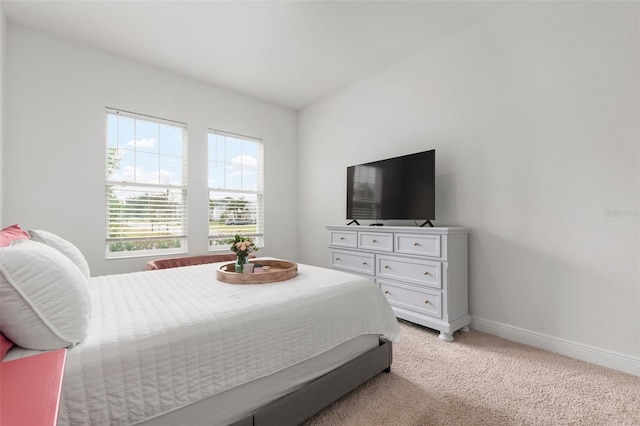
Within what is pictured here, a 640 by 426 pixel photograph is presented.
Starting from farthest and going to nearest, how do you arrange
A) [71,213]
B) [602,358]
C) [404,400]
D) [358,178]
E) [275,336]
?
[358,178] < [71,213] < [602,358] < [404,400] < [275,336]

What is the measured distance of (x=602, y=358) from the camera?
203cm

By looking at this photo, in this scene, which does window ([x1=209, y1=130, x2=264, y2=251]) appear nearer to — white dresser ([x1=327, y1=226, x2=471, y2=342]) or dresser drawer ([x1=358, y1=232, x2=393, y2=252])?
dresser drawer ([x1=358, y1=232, x2=393, y2=252])

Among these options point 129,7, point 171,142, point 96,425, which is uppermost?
point 129,7

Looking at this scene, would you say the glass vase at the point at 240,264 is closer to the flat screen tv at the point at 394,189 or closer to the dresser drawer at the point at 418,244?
the dresser drawer at the point at 418,244

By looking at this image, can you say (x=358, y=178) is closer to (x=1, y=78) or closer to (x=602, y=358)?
(x=602, y=358)

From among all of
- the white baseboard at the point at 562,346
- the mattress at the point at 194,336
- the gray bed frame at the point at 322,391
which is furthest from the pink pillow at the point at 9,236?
the white baseboard at the point at 562,346

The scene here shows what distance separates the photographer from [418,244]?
2625 mm

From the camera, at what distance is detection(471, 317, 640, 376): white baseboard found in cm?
194

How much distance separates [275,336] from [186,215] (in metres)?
2.86

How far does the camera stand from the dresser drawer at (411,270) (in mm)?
2504

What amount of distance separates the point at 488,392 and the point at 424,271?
103cm

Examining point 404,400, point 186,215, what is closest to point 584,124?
point 404,400

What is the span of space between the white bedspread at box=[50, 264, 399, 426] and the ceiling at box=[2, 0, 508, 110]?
2.32m

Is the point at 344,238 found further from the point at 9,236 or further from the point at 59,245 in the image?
the point at 9,236
